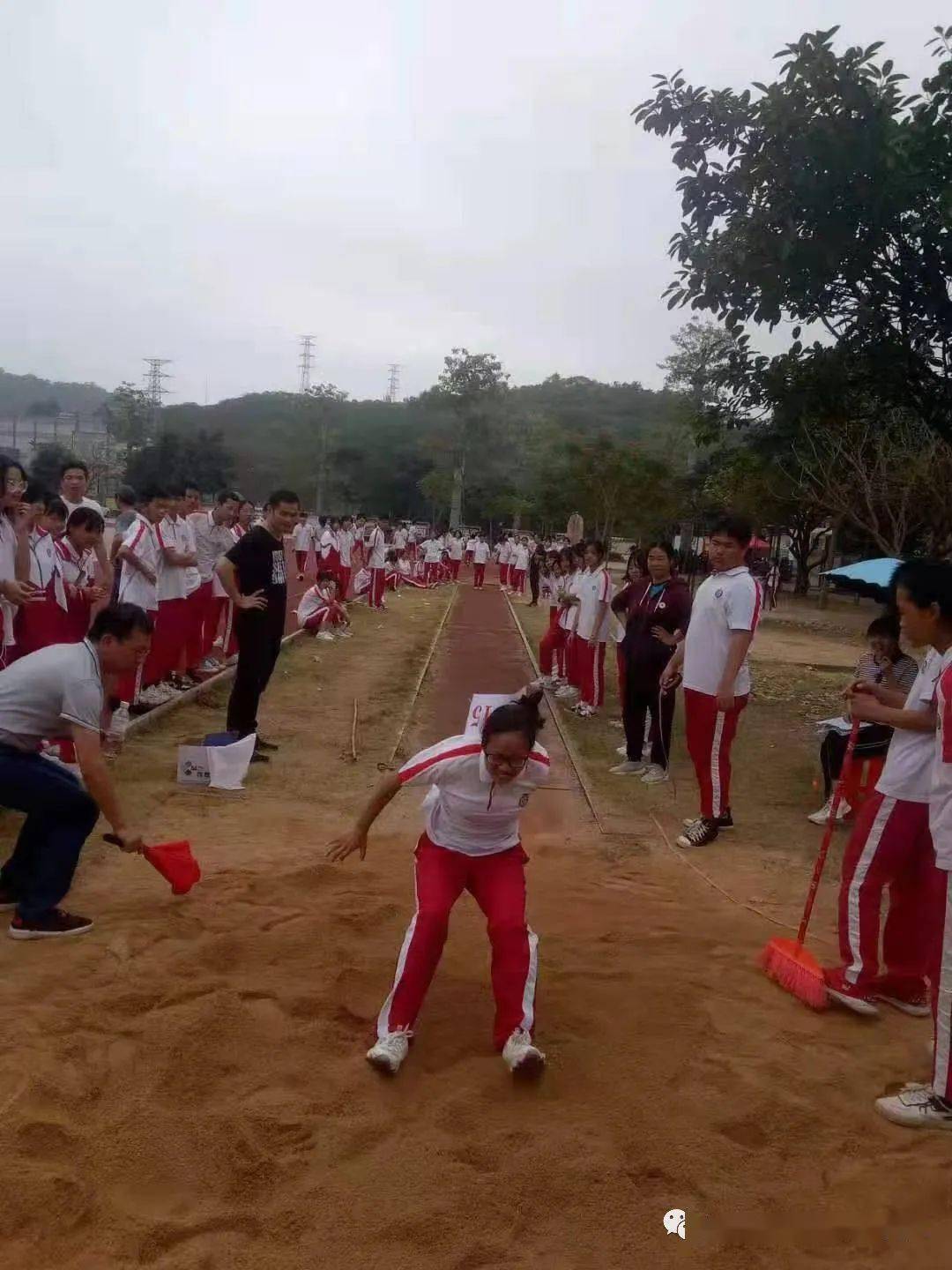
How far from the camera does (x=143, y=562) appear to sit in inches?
300

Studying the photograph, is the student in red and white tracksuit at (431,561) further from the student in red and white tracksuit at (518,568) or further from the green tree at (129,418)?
the green tree at (129,418)

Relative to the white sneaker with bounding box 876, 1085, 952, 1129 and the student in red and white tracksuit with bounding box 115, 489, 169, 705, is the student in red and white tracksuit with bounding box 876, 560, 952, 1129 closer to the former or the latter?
the white sneaker with bounding box 876, 1085, 952, 1129

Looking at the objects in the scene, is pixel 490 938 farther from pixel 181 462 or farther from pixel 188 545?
pixel 181 462

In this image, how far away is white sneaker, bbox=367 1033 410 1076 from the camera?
3219 millimetres

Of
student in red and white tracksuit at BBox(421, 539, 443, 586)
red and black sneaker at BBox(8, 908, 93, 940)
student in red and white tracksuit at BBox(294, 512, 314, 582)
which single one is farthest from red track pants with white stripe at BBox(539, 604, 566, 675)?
student in red and white tracksuit at BBox(421, 539, 443, 586)

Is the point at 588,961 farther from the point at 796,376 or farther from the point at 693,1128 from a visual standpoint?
the point at 796,376

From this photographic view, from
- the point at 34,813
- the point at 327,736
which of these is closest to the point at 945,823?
the point at 34,813

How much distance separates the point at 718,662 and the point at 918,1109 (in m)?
2.98

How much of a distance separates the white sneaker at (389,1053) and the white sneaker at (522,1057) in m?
0.35

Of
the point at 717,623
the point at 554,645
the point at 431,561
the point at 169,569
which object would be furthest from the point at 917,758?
the point at 431,561

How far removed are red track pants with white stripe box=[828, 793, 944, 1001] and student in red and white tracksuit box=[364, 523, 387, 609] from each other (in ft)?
52.3

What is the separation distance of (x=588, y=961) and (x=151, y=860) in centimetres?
190

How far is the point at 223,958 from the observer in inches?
156

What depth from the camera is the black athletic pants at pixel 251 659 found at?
6715mm
